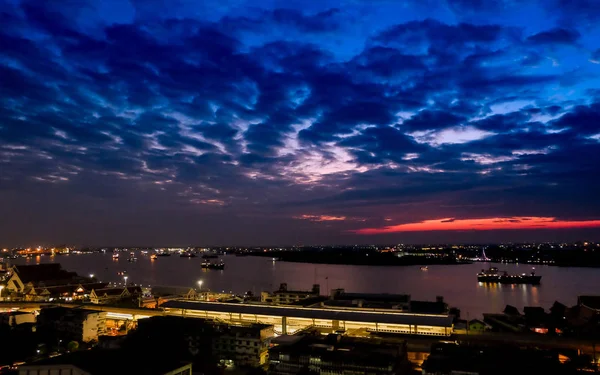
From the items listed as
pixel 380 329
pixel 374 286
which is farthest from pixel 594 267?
pixel 380 329

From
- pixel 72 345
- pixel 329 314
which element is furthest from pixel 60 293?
pixel 329 314

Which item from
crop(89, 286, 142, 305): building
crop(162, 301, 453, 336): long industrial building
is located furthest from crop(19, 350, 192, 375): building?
crop(89, 286, 142, 305): building

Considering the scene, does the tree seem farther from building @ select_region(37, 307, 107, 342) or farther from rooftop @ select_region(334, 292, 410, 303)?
rooftop @ select_region(334, 292, 410, 303)

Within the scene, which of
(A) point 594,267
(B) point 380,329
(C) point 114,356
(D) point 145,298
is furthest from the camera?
(A) point 594,267

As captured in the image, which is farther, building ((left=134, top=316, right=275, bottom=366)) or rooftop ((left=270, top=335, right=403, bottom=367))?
building ((left=134, top=316, right=275, bottom=366))

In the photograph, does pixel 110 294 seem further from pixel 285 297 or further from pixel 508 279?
pixel 508 279

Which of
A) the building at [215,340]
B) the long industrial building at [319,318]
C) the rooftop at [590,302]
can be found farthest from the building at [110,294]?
the rooftop at [590,302]

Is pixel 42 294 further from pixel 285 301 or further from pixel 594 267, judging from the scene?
pixel 594 267
